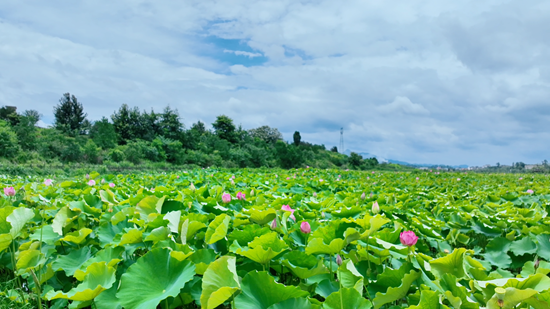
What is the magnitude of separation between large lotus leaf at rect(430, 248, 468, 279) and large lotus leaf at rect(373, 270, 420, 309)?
0.39 ft

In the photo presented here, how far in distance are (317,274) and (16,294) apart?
4.37 feet

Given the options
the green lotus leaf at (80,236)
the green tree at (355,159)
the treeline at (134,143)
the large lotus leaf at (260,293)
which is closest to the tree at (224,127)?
the treeline at (134,143)

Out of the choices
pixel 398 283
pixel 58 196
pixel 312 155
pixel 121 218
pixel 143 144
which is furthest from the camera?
pixel 312 155

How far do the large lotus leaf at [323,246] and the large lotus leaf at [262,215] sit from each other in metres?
0.29

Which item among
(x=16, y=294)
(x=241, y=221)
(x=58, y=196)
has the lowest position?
(x=16, y=294)

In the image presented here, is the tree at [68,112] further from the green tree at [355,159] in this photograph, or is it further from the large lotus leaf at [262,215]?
the large lotus leaf at [262,215]

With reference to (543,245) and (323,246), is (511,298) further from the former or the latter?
Answer: (543,245)

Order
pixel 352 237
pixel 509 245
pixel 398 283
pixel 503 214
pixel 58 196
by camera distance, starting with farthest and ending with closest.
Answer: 1. pixel 58 196
2. pixel 503 214
3. pixel 509 245
4. pixel 352 237
5. pixel 398 283

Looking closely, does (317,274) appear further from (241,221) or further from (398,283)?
(241,221)

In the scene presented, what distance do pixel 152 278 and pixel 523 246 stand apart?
6.04ft

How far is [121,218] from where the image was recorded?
1.56 metres

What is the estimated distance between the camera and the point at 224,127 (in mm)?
26531

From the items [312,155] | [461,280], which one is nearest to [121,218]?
[461,280]

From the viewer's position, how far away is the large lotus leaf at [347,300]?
0.79 meters
